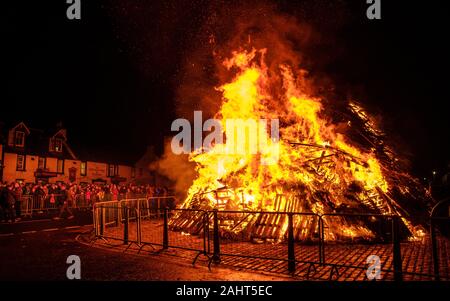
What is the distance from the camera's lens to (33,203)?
19766mm

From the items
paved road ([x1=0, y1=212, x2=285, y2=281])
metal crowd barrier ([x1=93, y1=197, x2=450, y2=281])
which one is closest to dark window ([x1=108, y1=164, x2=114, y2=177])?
metal crowd barrier ([x1=93, y1=197, x2=450, y2=281])

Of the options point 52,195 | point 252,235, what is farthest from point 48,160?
point 252,235

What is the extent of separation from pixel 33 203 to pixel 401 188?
65.8 ft

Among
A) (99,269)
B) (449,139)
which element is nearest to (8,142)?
(99,269)

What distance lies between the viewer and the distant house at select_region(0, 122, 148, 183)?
107ft

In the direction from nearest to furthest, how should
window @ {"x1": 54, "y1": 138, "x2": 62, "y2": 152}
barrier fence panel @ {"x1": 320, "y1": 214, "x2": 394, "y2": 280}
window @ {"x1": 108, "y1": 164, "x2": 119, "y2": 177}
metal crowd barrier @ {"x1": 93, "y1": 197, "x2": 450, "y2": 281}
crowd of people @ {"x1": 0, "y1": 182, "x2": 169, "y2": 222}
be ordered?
barrier fence panel @ {"x1": 320, "y1": 214, "x2": 394, "y2": 280}, metal crowd barrier @ {"x1": 93, "y1": 197, "x2": 450, "y2": 281}, crowd of people @ {"x1": 0, "y1": 182, "x2": 169, "y2": 222}, window @ {"x1": 54, "y1": 138, "x2": 62, "y2": 152}, window @ {"x1": 108, "y1": 164, "x2": 119, "y2": 177}

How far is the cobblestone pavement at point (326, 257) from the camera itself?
6247mm

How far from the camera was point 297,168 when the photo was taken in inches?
439

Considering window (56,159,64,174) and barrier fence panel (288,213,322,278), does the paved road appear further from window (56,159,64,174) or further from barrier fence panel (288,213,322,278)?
window (56,159,64,174)

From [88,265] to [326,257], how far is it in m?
5.54

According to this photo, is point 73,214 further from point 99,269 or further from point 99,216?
point 99,269

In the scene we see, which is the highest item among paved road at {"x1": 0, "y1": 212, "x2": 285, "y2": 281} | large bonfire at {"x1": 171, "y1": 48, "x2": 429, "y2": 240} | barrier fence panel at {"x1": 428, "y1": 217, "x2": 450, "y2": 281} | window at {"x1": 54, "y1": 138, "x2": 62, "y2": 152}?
window at {"x1": 54, "y1": 138, "x2": 62, "y2": 152}
